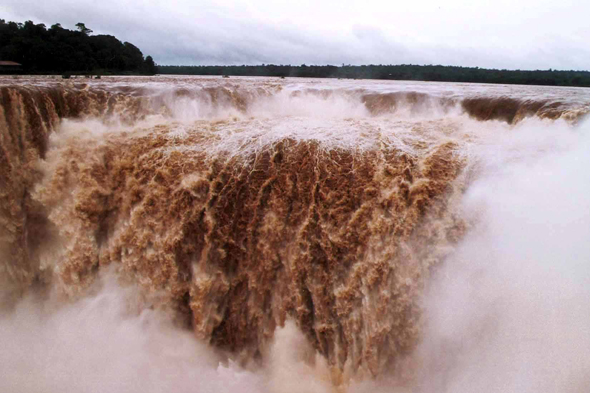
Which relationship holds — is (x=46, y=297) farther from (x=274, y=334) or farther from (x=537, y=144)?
(x=537, y=144)

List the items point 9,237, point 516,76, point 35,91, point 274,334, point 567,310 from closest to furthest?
1. point 567,310
2. point 274,334
3. point 9,237
4. point 35,91
5. point 516,76

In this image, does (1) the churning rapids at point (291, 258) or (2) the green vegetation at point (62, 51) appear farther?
(2) the green vegetation at point (62, 51)

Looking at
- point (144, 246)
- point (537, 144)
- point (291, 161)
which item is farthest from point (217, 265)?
point (537, 144)

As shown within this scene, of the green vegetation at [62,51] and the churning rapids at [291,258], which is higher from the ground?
the green vegetation at [62,51]

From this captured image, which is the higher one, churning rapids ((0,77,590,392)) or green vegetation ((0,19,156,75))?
green vegetation ((0,19,156,75))
